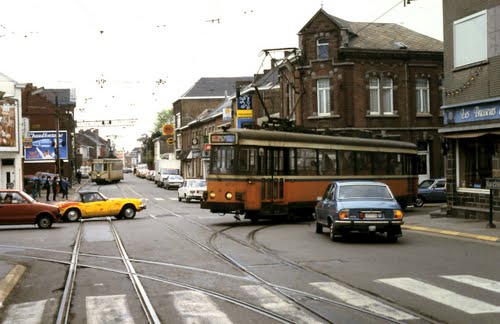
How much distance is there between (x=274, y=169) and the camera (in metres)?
22.0

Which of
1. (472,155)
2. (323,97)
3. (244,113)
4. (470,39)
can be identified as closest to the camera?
(470,39)

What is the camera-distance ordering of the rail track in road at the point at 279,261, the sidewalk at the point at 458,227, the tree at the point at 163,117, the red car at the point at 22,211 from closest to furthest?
the rail track in road at the point at 279,261, the sidewalk at the point at 458,227, the red car at the point at 22,211, the tree at the point at 163,117

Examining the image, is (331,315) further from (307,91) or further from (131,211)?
(307,91)

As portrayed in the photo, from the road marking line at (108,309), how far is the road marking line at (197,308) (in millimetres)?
686

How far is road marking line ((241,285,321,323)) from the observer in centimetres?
746

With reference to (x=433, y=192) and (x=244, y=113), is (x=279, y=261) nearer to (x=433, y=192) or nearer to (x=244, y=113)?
(x=433, y=192)

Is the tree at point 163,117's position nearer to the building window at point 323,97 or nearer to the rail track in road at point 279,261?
the building window at point 323,97

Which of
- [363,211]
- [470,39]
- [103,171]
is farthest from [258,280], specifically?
[103,171]

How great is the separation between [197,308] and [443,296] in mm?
3434

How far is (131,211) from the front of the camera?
27.2 metres

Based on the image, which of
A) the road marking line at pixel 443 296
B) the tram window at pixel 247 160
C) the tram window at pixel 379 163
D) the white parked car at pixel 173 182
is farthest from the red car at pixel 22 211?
the white parked car at pixel 173 182

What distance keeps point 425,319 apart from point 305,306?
5.10 ft

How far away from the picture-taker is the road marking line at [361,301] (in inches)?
298

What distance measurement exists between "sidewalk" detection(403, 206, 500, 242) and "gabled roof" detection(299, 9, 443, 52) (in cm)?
2049
